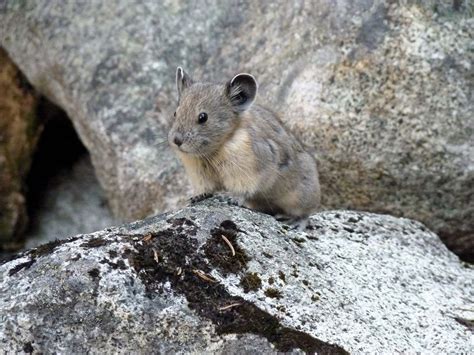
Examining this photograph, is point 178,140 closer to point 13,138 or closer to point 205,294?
point 205,294

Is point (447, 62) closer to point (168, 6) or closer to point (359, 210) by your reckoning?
point (359, 210)

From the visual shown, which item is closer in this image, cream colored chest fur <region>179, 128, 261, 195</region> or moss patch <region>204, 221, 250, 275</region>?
moss patch <region>204, 221, 250, 275</region>

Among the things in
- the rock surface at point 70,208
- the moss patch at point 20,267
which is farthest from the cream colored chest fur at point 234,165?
the rock surface at point 70,208

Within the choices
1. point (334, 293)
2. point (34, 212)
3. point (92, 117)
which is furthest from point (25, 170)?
point (334, 293)

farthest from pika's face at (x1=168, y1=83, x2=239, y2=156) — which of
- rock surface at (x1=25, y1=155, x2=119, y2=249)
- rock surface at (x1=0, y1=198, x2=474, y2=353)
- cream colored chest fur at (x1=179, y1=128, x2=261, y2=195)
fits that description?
rock surface at (x1=25, y1=155, x2=119, y2=249)

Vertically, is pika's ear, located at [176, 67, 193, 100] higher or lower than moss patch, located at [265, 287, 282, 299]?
higher

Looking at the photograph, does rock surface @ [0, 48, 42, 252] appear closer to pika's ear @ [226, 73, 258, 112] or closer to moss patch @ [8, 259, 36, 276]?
pika's ear @ [226, 73, 258, 112]

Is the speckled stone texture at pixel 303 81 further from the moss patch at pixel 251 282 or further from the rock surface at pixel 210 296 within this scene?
the moss patch at pixel 251 282
